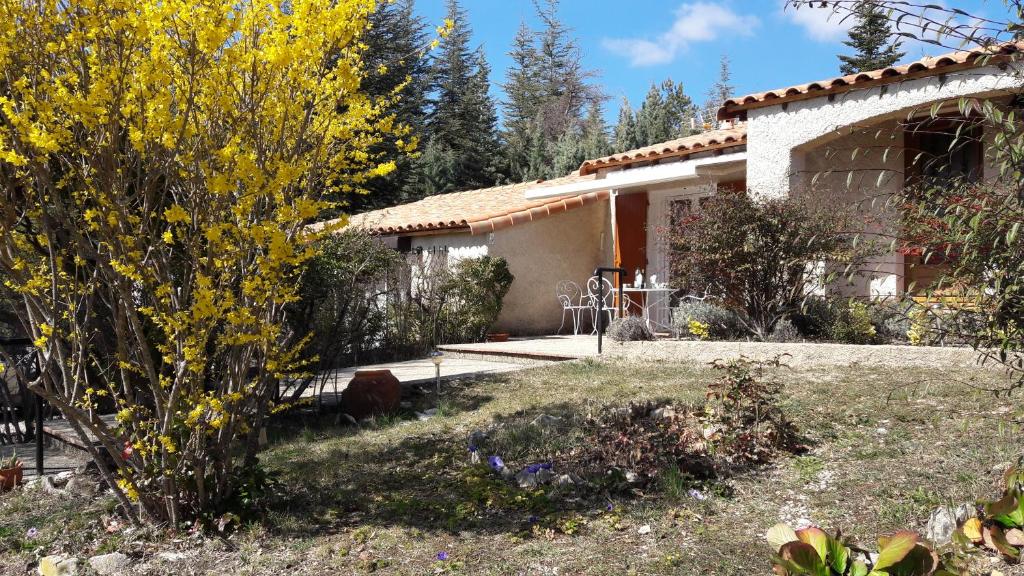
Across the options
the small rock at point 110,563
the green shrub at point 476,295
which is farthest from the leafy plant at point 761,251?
the small rock at point 110,563

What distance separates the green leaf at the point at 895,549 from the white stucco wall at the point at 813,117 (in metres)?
6.78

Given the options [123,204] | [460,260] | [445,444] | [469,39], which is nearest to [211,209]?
[123,204]

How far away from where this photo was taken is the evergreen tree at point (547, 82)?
39.4 meters

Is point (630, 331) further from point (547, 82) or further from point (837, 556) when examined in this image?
point (547, 82)

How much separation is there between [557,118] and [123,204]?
1454 inches

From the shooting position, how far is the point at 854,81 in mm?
8953

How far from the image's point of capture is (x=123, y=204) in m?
3.48

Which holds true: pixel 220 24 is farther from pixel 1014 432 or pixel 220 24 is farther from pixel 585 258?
pixel 585 258

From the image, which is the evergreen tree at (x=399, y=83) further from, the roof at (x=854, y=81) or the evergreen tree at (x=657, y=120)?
the roof at (x=854, y=81)

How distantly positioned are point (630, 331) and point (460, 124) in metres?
23.5

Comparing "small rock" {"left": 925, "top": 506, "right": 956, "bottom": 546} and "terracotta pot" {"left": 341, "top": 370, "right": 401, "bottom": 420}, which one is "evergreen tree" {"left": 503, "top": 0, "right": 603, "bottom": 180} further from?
"small rock" {"left": 925, "top": 506, "right": 956, "bottom": 546}

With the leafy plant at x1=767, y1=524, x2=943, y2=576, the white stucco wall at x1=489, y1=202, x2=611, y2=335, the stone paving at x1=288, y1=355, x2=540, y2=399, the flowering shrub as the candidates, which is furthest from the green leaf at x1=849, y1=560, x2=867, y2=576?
the white stucco wall at x1=489, y1=202, x2=611, y2=335

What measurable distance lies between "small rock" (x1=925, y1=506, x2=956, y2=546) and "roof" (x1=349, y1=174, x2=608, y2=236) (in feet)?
27.7

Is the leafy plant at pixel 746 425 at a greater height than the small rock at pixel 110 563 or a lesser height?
greater
